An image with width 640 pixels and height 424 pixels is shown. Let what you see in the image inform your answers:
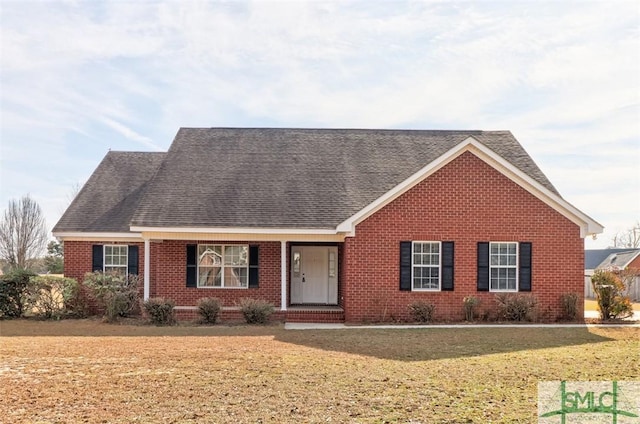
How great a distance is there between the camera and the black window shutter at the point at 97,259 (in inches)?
810

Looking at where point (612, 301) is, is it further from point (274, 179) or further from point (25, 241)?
point (25, 241)

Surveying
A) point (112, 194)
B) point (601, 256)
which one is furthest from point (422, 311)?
point (601, 256)

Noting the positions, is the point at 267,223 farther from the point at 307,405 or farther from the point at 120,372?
the point at 307,405

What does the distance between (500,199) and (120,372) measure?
40.9 feet

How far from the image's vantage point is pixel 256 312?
17703 mm

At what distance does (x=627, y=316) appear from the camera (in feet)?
62.2

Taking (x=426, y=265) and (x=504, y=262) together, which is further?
(x=504, y=262)

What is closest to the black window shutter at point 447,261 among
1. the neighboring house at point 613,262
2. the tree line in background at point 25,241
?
the neighboring house at point 613,262

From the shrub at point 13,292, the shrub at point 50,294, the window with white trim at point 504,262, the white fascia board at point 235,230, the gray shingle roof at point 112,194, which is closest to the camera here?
the window with white trim at point 504,262

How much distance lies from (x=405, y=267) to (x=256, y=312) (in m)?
4.67

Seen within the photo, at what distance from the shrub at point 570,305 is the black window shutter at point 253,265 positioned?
9.66m

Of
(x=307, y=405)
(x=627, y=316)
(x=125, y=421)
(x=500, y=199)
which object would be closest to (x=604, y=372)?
(x=307, y=405)
